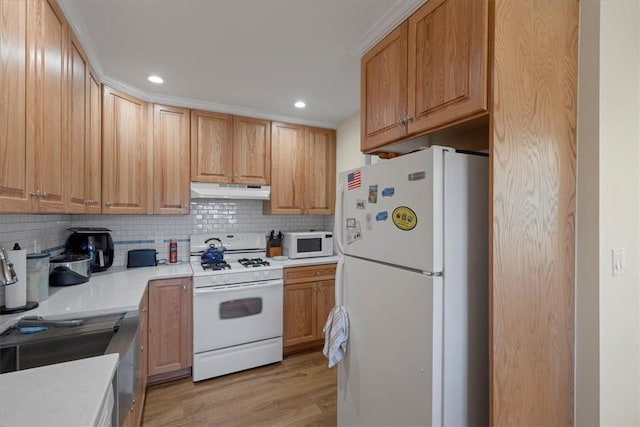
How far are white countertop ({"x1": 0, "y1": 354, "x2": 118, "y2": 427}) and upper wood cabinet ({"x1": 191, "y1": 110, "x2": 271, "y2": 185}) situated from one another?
6.70 ft

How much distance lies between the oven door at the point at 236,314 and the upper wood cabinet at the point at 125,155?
0.94 m

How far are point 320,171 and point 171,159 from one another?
1.52 metres

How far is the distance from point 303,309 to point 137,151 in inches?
81.1

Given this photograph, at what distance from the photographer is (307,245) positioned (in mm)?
3096

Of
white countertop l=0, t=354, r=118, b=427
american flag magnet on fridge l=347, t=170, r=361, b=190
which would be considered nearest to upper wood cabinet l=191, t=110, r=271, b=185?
american flag magnet on fridge l=347, t=170, r=361, b=190

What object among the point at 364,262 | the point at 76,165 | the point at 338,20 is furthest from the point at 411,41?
the point at 76,165

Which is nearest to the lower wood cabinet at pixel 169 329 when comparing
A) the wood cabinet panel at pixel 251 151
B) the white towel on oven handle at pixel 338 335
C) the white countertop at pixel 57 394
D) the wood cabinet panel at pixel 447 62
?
the wood cabinet panel at pixel 251 151

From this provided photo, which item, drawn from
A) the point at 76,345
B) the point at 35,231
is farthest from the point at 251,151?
the point at 76,345

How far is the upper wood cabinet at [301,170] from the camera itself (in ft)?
10.1

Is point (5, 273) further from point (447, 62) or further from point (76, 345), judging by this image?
point (447, 62)

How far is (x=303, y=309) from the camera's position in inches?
112

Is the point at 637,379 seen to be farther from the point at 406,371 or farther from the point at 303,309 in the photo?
the point at 303,309

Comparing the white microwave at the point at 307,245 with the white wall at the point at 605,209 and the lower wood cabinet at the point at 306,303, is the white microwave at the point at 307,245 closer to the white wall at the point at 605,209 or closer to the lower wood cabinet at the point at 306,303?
the lower wood cabinet at the point at 306,303

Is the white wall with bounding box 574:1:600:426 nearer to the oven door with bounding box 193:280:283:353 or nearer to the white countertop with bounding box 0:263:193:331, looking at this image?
the oven door with bounding box 193:280:283:353
